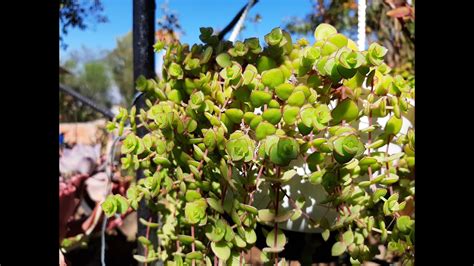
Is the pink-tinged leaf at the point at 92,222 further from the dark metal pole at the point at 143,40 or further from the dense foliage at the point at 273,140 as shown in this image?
the dense foliage at the point at 273,140

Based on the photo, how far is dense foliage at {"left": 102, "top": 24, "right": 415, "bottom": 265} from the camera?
2.14ft

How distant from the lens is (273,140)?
0.61m

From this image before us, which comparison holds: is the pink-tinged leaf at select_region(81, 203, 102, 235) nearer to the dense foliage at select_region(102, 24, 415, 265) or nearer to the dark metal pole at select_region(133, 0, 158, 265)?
the dark metal pole at select_region(133, 0, 158, 265)

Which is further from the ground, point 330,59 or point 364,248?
point 330,59

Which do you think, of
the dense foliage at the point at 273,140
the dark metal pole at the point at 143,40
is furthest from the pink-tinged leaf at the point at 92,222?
the dense foliage at the point at 273,140

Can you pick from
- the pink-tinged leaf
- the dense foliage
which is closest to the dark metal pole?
the dense foliage

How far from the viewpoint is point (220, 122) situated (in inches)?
28.1

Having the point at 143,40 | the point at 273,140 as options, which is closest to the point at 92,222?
the point at 143,40

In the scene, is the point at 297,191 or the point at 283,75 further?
the point at 297,191
